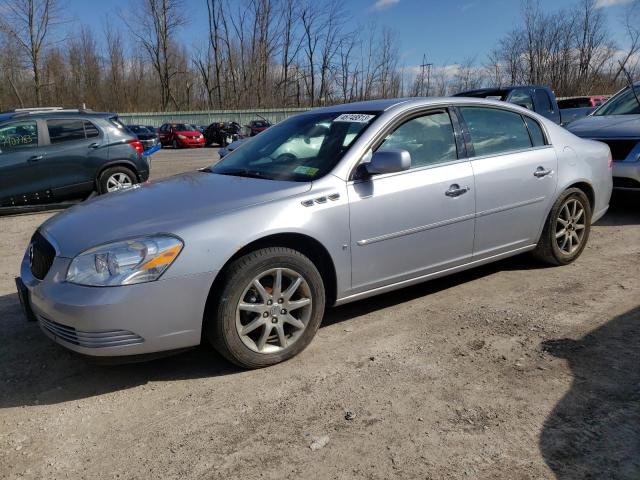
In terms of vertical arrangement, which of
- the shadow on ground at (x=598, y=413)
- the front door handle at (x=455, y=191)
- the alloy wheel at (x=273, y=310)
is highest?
the front door handle at (x=455, y=191)

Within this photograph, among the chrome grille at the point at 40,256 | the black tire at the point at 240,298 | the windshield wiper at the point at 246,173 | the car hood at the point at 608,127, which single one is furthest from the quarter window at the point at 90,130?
the car hood at the point at 608,127

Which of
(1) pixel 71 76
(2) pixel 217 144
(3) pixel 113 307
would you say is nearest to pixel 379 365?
(3) pixel 113 307

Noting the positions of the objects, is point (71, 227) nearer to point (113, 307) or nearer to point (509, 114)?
point (113, 307)

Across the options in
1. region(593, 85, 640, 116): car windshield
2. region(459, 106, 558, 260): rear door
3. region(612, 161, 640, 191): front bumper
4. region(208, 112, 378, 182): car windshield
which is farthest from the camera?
region(593, 85, 640, 116): car windshield

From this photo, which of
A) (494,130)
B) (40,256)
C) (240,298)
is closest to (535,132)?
(494,130)

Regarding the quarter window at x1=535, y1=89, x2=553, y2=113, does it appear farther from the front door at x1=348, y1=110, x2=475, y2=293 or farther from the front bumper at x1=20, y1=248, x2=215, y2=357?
the front bumper at x1=20, y1=248, x2=215, y2=357

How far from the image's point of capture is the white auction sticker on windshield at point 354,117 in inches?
148

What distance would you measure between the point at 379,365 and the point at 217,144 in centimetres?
3147

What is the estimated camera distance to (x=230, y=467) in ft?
7.51

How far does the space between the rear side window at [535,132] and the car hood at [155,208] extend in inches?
91.0

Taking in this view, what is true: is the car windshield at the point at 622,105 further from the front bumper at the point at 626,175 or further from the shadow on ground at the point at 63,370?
the shadow on ground at the point at 63,370

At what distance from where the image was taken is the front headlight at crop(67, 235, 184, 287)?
2.71 m

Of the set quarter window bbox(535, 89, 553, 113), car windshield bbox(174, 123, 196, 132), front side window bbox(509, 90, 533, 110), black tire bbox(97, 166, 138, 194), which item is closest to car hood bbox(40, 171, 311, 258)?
black tire bbox(97, 166, 138, 194)

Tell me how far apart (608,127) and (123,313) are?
661cm
